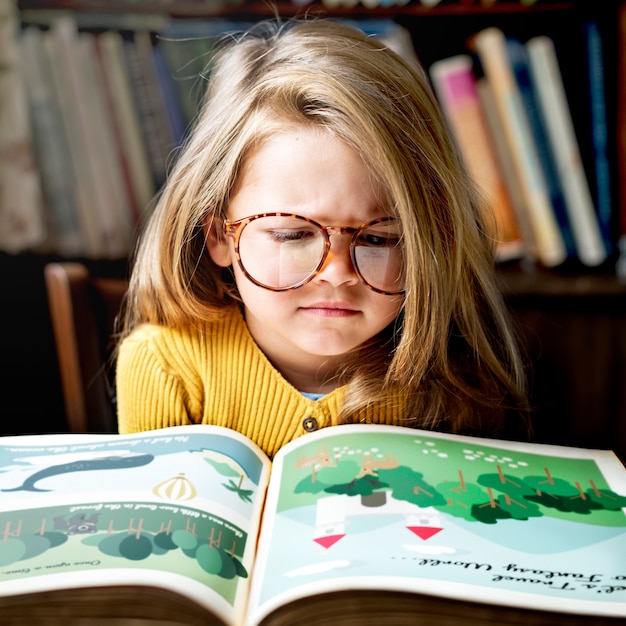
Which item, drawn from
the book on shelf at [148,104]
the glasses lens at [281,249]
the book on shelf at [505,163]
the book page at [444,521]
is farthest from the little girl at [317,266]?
the book on shelf at [505,163]

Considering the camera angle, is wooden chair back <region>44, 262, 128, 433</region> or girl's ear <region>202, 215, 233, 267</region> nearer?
girl's ear <region>202, 215, 233, 267</region>

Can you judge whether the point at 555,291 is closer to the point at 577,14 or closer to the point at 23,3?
the point at 577,14

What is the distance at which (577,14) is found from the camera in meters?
1.21

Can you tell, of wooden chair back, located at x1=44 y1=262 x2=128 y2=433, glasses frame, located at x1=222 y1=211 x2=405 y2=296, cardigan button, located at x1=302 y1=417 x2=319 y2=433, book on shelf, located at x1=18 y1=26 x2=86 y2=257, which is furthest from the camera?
book on shelf, located at x1=18 y1=26 x2=86 y2=257

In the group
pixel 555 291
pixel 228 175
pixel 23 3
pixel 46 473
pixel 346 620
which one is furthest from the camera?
pixel 555 291

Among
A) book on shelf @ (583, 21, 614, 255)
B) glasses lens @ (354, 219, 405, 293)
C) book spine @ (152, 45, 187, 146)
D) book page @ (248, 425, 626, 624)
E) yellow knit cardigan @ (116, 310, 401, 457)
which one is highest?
book spine @ (152, 45, 187, 146)

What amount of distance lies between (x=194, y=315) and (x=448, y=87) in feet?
2.19

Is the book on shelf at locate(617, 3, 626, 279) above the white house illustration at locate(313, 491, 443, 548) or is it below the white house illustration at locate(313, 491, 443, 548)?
above

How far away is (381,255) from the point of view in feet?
2.30

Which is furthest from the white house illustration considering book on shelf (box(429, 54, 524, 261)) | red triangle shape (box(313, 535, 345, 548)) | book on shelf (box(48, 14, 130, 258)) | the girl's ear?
book on shelf (box(48, 14, 130, 258))

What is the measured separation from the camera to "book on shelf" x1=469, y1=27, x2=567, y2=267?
1.21 meters

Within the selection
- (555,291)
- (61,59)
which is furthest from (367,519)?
(61,59)

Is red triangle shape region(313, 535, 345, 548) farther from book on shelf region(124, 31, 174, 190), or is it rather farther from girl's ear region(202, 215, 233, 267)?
book on shelf region(124, 31, 174, 190)

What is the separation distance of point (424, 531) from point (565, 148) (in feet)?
2.98
